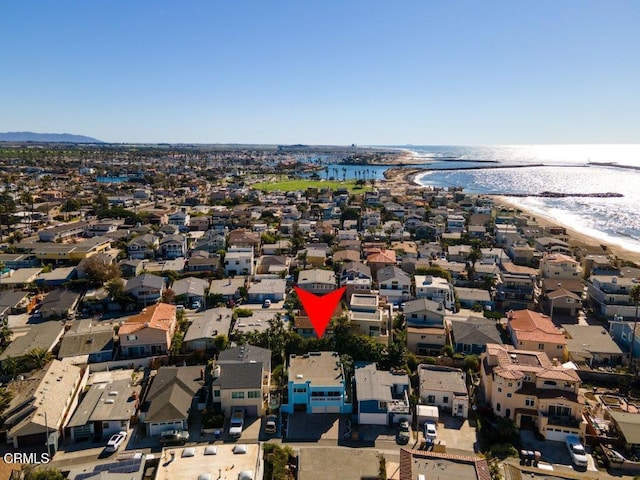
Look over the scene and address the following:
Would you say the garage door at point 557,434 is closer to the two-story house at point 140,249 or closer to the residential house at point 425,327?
the residential house at point 425,327

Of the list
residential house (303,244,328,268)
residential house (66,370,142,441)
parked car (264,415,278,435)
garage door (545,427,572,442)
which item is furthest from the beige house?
residential house (303,244,328,268)

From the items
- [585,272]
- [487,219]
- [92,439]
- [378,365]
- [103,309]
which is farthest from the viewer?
[487,219]

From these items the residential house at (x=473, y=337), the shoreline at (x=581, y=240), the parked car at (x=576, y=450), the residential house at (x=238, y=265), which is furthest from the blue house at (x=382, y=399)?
the shoreline at (x=581, y=240)

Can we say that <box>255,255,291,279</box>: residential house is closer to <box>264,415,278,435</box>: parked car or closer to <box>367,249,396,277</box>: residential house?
<box>367,249,396,277</box>: residential house

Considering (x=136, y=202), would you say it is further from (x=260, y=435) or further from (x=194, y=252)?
(x=260, y=435)

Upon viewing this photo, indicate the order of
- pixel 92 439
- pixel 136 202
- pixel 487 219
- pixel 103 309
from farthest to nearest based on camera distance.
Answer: pixel 136 202, pixel 487 219, pixel 103 309, pixel 92 439

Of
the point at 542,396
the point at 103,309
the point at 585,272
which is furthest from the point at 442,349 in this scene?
the point at 103,309

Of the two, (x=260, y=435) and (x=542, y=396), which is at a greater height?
(x=542, y=396)

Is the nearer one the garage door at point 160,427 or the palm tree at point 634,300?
the garage door at point 160,427
